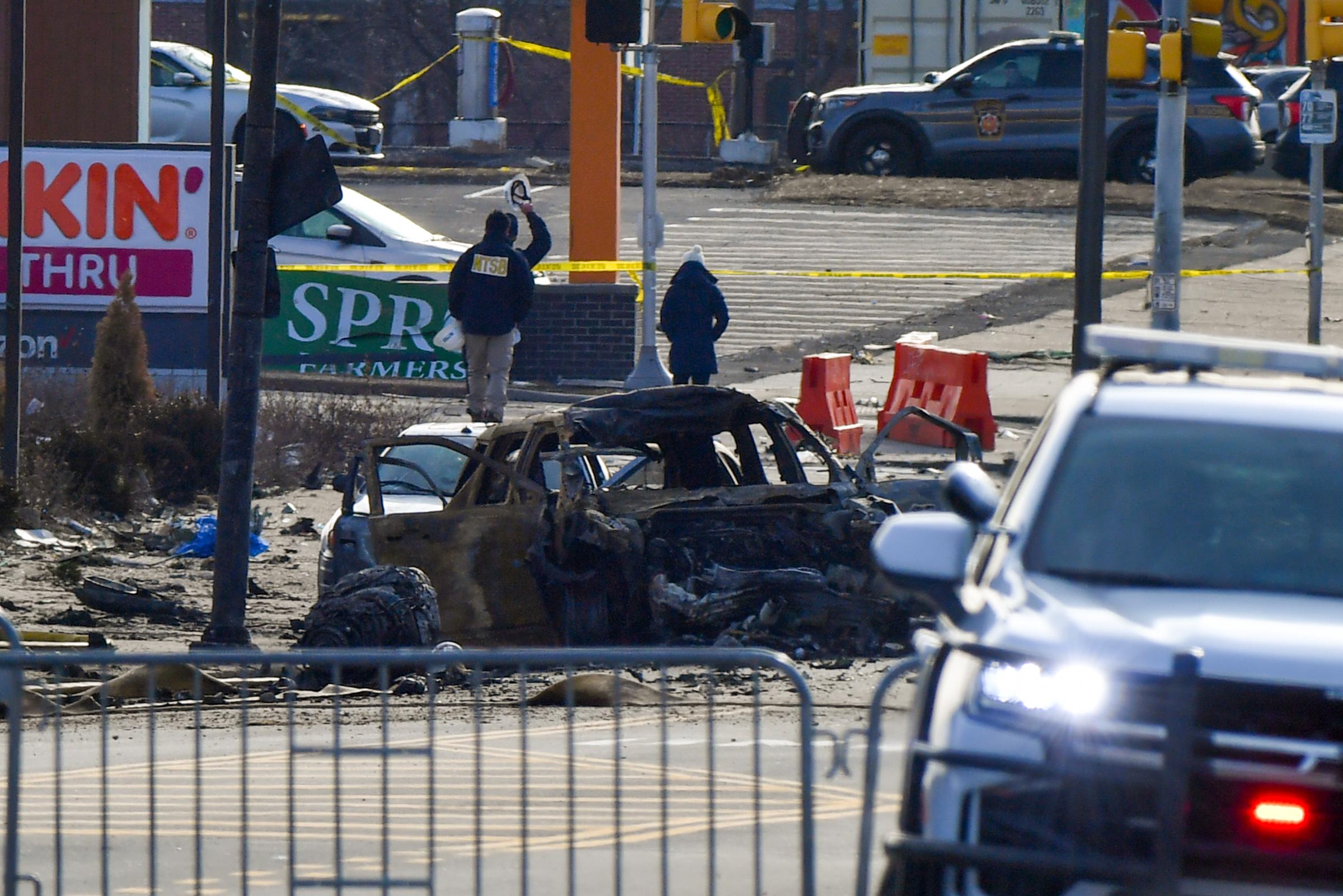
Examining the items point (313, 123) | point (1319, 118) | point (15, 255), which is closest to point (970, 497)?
point (15, 255)

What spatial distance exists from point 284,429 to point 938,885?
12.8 meters

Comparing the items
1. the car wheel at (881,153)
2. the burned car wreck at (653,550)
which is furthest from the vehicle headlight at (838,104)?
the burned car wreck at (653,550)

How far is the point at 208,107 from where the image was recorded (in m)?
27.4

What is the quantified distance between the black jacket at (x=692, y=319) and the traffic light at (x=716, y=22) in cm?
207

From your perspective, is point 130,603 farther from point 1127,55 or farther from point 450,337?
point 1127,55

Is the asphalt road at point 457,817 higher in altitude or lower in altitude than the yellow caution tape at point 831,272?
lower

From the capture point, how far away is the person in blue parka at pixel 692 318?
18172 mm

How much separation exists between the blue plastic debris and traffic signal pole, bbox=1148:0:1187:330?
22.2 feet

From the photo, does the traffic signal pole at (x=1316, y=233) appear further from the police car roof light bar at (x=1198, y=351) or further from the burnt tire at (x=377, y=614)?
the police car roof light bar at (x=1198, y=351)

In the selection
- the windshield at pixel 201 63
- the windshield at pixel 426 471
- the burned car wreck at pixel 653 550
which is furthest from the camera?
the windshield at pixel 201 63

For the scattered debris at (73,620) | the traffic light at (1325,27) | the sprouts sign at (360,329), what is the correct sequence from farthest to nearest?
the sprouts sign at (360,329) < the traffic light at (1325,27) < the scattered debris at (73,620)

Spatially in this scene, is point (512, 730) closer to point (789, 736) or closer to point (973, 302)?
point (789, 736)

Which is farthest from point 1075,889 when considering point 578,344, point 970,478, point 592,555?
point 578,344

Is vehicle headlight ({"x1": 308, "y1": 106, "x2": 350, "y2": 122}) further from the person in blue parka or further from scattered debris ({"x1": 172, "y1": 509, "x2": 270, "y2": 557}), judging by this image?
scattered debris ({"x1": 172, "y1": 509, "x2": 270, "y2": 557})
